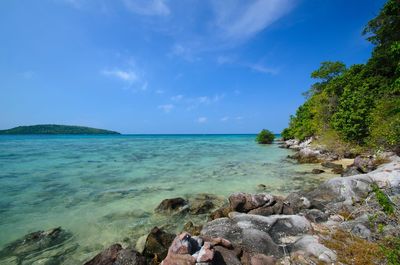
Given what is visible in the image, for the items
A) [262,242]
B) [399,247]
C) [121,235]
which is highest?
[399,247]

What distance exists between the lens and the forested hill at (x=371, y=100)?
13.3 metres

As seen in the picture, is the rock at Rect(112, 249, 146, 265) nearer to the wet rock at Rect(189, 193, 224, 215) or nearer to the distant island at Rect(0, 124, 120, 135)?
the wet rock at Rect(189, 193, 224, 215)

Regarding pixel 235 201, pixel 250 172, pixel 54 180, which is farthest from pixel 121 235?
pixel 250 172

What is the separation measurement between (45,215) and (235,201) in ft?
22.5

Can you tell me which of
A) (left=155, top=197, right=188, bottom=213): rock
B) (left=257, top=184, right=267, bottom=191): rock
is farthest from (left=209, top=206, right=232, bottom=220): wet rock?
(left=257, top=184, right=267, bottom=191): rock

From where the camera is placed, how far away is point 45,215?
7801 millimetres

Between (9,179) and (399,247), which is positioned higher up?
(399,247)

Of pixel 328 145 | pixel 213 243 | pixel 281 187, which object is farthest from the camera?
pixel 328 145

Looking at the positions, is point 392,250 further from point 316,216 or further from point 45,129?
point 45,129

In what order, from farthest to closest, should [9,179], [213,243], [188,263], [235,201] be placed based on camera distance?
[9,179]
[235,201]
[213,243]
[188,263]

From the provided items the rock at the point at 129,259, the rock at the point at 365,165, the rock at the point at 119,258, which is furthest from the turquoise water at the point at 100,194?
the rock at the point at 365,165

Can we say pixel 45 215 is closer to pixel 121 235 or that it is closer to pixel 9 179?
pixel 121 235

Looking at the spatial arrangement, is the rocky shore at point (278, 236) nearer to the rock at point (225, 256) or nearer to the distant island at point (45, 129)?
the rock at point (225, 256)

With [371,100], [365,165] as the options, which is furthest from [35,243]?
[371,100]
